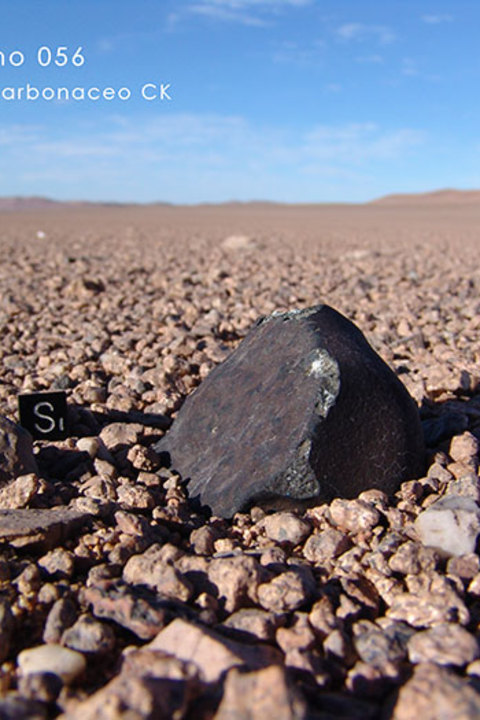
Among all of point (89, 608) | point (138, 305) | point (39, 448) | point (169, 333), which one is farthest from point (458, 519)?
point (138, 305)

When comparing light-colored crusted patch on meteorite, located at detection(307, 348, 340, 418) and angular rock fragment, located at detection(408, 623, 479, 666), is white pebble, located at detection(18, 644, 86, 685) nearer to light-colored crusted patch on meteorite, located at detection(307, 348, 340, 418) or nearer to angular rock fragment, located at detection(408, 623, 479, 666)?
angular rock fragment, located at detection(408, 623, 479, 666)

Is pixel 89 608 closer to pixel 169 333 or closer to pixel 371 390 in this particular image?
pixel 371 390

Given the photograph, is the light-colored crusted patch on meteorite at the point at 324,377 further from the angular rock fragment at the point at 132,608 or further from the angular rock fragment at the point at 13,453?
the angular rock fragment at the point at 13,453

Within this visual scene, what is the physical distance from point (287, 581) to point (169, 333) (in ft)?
11.0

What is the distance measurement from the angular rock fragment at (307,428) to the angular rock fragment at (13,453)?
0.56 m

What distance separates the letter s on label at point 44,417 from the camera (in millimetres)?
3062

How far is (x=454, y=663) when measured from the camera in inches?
65.4

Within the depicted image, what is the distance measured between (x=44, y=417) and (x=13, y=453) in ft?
1.63

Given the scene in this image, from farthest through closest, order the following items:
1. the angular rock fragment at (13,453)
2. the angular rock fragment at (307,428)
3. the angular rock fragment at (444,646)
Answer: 1. the angular rock fragment at (13,453)
2. the angular rock fragment at (307,428)
3. the angular rock fragment at (444,646)

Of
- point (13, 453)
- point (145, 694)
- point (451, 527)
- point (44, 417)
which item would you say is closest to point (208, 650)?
point (145, 694)

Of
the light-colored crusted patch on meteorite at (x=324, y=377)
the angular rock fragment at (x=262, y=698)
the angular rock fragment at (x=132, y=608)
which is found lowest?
the angular rock fragment at (x=132, y=608)

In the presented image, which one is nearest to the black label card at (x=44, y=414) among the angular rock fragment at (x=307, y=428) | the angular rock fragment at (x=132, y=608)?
the angular rock fragment at (x=307, y=428)

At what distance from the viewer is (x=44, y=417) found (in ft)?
10.1

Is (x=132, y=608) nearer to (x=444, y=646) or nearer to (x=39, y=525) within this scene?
(x=39, y=525)
